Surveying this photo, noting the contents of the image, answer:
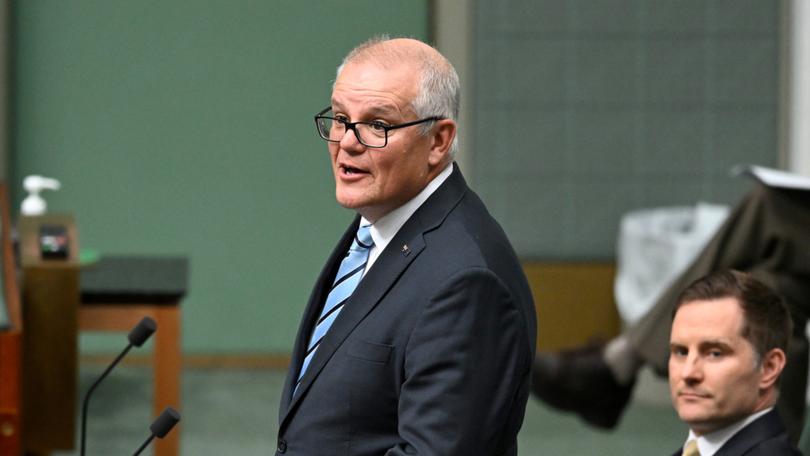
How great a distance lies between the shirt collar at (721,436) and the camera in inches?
69.6

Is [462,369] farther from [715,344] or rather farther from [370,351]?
[715,344]

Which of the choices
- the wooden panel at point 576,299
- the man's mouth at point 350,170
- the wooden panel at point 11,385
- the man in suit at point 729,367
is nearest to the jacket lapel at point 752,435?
the man in suit at point 729,367

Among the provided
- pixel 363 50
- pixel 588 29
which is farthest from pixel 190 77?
pixel 363 50

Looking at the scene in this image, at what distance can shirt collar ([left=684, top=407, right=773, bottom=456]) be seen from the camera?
5.80 feet

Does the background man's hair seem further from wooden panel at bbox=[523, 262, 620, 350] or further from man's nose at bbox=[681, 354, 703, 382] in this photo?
wooden panel at bbox=[523, 262, 620, 350]

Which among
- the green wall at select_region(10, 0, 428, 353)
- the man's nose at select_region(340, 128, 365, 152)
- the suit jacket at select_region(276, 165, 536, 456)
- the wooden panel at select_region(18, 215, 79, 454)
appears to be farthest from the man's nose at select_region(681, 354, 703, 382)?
the green wall at select_region(10, 0, 428, 353)

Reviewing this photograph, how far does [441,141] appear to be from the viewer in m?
1.53

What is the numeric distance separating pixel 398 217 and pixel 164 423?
0.40 m

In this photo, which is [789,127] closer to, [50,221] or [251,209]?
[251,209]

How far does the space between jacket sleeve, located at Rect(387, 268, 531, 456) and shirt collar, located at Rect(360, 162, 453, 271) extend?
14 centimetres

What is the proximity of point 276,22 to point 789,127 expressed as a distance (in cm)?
223

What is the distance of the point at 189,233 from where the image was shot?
19.4ft

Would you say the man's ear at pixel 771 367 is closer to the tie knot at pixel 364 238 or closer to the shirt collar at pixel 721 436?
the shirt collar at pixel 721 436

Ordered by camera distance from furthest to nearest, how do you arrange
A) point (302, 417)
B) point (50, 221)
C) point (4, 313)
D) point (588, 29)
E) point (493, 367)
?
point (588, 29) < point (50, 221) < point (4, 313) < point (302, 417) < point (493, 367)
